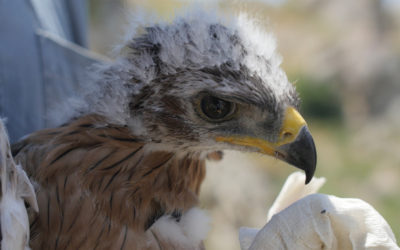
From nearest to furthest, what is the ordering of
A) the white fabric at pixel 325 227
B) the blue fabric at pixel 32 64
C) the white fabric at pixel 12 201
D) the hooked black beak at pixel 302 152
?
the white fabric at pixel 12 201, the white fabric at pixel 325 227, the hooked black beak at pixel 302 152, the blue fabric at pixel 32 64

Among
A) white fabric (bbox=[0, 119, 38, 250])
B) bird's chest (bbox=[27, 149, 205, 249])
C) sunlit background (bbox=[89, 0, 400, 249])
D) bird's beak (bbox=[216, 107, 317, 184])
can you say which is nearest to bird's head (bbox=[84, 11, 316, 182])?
bird's beak (bbox=[216, 107, 317, 184])

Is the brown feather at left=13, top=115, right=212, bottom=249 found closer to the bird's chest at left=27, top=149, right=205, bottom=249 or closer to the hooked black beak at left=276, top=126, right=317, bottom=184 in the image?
the bird's chest at left=27, top=149, right=205, bottom=249

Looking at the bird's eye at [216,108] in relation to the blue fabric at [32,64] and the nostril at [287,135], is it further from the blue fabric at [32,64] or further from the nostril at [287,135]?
the blue fabric at [32,64]

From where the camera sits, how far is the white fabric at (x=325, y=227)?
4.90ft

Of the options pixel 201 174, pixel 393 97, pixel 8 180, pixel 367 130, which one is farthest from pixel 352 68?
pixel 8 180

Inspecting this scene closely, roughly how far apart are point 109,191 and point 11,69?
87cm

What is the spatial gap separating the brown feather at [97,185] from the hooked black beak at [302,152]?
47 centimetres

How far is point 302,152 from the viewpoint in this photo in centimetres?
163

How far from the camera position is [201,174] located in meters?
2.01

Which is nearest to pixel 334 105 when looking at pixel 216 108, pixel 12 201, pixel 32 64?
pixel 32 64

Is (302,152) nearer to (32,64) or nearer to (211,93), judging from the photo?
(211,93)

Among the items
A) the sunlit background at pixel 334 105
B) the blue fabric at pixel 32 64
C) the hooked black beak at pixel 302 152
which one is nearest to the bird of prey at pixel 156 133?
the hooked black beak at pixel 302 152

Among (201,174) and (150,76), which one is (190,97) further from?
(201,174)

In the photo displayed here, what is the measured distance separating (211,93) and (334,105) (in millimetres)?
11083
